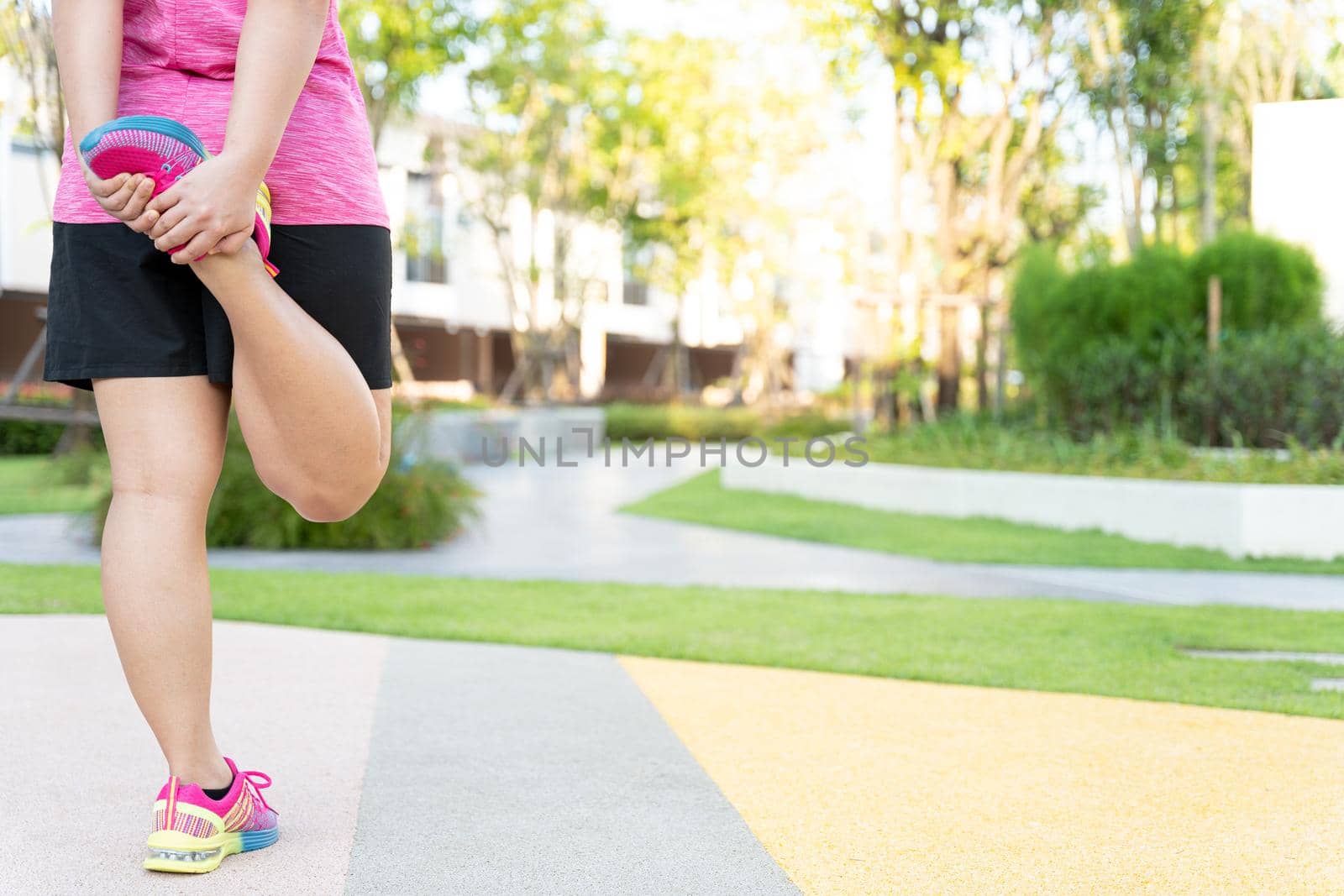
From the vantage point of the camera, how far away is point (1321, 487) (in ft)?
25.4

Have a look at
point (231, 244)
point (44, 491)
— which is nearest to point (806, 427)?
point (44, 491)

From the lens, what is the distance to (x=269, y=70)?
192 centimetres

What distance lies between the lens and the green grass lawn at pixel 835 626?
13.3 ft

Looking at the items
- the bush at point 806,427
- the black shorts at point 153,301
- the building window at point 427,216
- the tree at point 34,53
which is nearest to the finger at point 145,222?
the black shorts at point 153,301

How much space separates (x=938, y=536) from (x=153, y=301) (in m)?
7.15

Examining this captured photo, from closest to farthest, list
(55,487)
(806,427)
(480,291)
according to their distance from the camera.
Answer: (55,487), (806,427), (480,291)

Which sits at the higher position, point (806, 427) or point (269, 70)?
point (269, 70)

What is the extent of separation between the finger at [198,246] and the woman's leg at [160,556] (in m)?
0.32

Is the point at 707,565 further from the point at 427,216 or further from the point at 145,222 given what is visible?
the point at 427,216

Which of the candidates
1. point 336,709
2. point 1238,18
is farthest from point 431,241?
point 336,709

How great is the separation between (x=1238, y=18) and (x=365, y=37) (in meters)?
10.0

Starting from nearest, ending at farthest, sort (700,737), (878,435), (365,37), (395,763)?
(395,763) → (700,737) → (365,37) → (878,435)

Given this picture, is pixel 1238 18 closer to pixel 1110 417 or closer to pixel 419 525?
pixel 1110 417

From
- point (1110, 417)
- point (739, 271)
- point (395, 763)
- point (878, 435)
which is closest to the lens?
point (395, 763)
